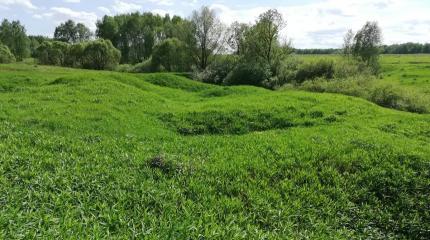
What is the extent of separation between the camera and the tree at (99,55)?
69.9 m

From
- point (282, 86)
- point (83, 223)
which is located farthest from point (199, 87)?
point (83, 223)

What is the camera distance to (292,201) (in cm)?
843

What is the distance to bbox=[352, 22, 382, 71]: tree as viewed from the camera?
5034 cm

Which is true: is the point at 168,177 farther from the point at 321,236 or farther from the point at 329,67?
the point at 329,67

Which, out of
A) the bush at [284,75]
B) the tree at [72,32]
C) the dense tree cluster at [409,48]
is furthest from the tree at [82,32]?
the dense tree cluster at [409,48]

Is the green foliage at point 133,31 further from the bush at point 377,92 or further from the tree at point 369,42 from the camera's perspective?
the bush at point 377,92

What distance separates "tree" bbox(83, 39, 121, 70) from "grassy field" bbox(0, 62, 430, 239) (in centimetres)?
5629

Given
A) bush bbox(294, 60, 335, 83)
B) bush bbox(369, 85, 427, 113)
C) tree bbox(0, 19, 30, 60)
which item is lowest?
bush bbox(369, 85, 427, 113)

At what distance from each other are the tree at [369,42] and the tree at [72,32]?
252ft

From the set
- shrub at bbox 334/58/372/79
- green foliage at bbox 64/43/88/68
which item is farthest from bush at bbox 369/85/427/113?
green foliage at bbox 64/43/88/68

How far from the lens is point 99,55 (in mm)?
70062

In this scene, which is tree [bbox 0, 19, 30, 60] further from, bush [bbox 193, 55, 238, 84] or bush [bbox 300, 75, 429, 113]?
bush [bbox 300, 75, 429, 113]

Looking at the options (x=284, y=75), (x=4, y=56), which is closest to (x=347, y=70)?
(x=284, y=75)

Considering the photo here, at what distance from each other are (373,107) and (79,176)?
15087 millimetres
